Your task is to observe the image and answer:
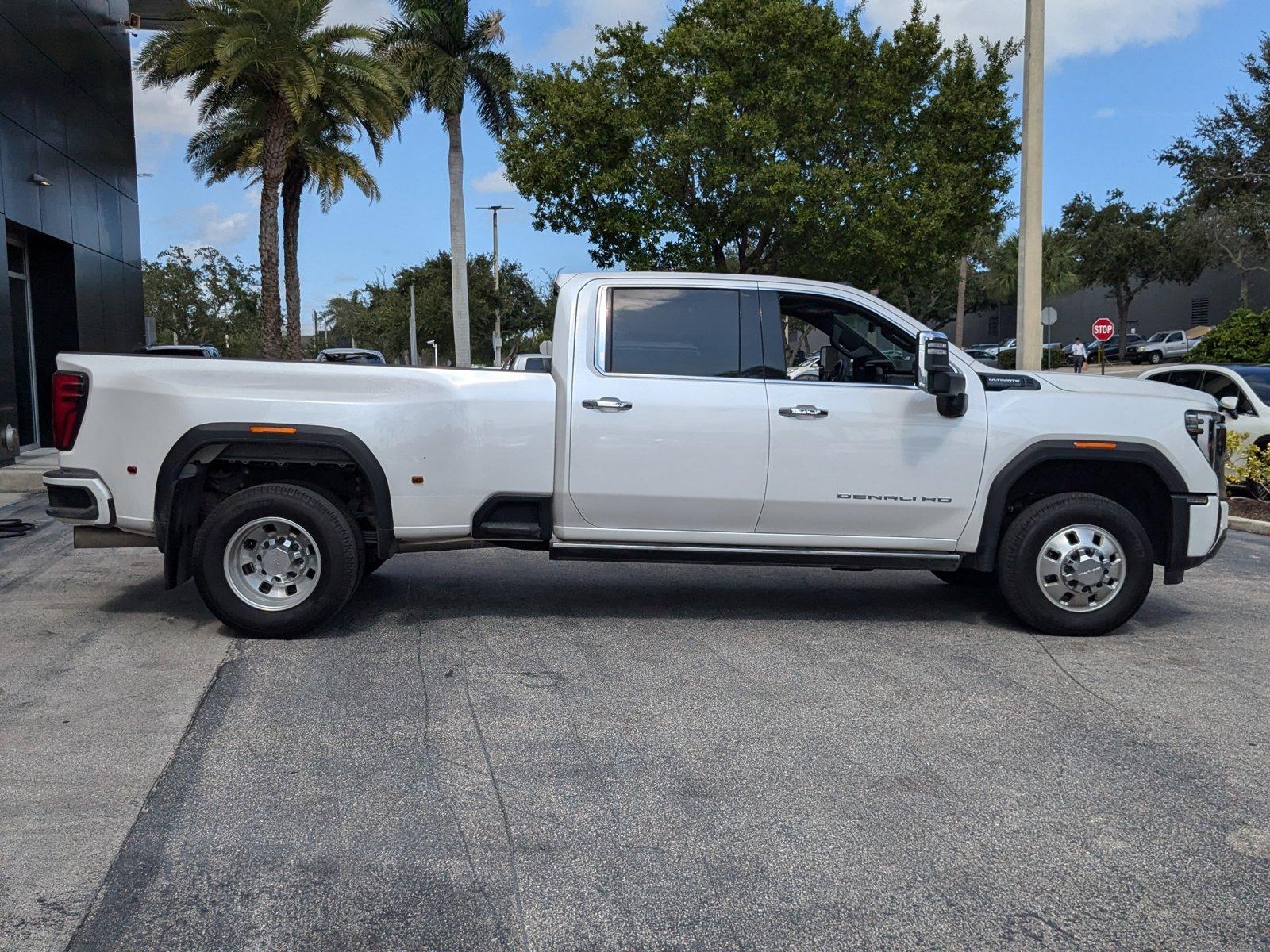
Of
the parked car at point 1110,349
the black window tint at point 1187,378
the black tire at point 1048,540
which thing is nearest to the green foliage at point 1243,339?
the black window tint at point 1187,378

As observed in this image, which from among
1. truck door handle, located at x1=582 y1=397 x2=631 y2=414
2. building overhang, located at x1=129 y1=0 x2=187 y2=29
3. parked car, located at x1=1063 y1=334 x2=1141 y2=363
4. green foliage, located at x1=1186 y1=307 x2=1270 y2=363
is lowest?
truck door handle, located at x1=582 y1=397 x2=631 y2=414

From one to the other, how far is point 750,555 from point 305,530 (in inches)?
99.5

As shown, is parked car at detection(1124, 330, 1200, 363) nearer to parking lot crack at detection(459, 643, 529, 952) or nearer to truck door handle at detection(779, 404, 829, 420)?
truck door handle at detection(779, 404, 829, 420)

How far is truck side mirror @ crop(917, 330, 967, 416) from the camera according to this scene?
663 cm

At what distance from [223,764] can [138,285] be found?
24678 mm

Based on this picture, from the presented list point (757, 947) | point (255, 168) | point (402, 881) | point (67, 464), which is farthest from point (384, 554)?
point (255, 168)

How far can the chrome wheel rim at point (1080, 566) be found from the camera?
22.7ft

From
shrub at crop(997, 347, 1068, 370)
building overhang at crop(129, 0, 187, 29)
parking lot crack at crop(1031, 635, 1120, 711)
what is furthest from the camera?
shrub at crop(997, 347, 1068, 370)

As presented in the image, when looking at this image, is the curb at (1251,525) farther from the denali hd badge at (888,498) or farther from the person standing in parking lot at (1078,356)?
the person standing in parking lot at (1078,356)

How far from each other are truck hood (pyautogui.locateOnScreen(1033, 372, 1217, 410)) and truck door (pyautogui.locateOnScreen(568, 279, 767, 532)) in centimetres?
184

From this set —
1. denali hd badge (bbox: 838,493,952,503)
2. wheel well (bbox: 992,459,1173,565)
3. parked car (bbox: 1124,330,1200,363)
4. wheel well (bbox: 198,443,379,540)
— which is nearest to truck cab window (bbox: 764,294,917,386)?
denali hd badge (bbox: 838,493,952,503)

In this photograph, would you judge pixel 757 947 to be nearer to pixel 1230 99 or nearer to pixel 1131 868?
pixel 1131 868

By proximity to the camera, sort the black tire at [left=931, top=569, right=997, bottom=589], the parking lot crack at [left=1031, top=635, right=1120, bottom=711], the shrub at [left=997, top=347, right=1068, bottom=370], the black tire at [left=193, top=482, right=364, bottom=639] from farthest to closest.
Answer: the shrub at [left=997, top=347, right=1068, bottom=370] < the black tire at [left=931, top=569, right=997, bottom=589] < the black tire at [left=193, top=482, right=364, bottom=639] < the parking lot crack at [left=1031, top=635, right=1120, bottom=711]

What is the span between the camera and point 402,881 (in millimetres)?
3699
